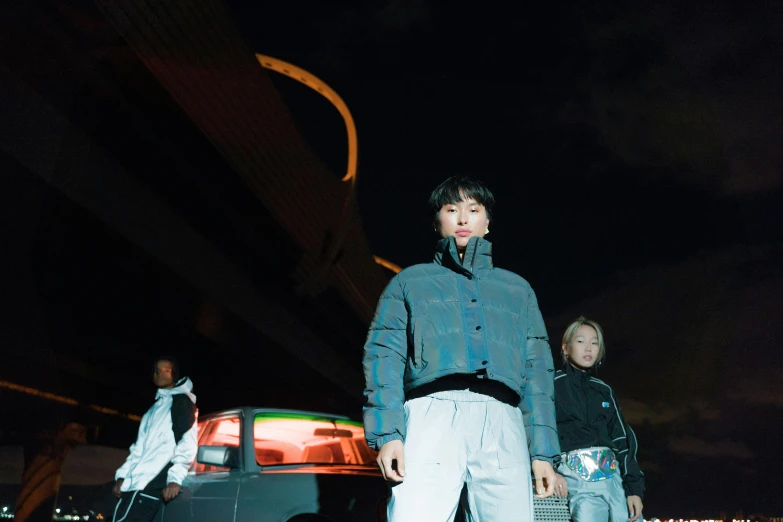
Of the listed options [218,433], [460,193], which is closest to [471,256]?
[460,193]

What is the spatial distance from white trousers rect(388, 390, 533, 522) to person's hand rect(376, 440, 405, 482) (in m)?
0.04

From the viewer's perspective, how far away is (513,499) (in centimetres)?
248

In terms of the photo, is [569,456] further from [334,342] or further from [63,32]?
[334,342]

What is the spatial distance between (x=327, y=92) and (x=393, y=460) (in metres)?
14.6

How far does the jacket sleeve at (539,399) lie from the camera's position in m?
2.62

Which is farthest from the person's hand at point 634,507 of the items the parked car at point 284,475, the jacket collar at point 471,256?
the jacket collar at point 471,256

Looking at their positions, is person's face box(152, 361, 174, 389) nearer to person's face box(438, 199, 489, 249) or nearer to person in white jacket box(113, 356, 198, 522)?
person in white jacket box(113, 356, 198, 522)

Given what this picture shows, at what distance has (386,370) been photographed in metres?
2.56

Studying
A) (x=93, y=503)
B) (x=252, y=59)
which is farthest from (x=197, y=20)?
(x=93, y=503)

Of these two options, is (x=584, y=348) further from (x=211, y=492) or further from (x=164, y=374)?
(x=164, y=374)

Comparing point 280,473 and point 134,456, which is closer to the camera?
point 280,473

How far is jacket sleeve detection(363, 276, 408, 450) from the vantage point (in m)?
2.47

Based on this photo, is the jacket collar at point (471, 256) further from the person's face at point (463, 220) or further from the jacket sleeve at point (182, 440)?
the jacket sleeve at point (182, 440)

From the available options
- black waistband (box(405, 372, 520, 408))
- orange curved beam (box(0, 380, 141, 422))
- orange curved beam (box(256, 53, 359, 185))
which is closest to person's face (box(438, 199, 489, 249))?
black waistband (box(405, 372, 520, 408))
